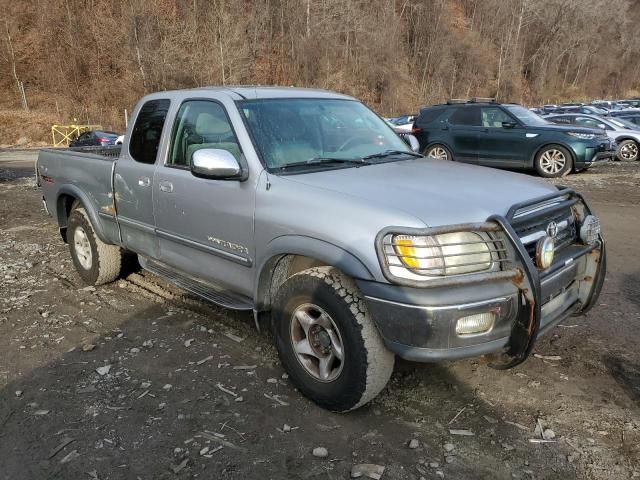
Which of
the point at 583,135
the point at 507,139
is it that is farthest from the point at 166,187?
the point at 583,135

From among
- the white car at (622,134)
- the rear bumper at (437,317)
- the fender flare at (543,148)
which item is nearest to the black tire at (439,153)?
the fender flare at (543,148)

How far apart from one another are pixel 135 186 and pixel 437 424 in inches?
118

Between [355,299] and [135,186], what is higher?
[135,186]

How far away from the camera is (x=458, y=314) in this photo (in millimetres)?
2545

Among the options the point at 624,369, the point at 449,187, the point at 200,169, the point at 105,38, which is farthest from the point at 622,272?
the point at 105,38

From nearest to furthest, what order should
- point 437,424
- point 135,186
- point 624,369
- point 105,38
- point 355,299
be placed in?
1. point 355,299
2. point 437,424
3. point 624,369
4. point 135,186
5. point 105,38

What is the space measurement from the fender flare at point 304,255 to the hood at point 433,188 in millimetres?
313

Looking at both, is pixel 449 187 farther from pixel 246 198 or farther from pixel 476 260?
pixel 246 198

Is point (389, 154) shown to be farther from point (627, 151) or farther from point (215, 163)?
point (627, 151)

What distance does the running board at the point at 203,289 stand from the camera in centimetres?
366

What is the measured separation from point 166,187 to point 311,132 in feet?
3.93

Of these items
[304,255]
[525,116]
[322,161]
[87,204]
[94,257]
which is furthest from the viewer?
[525,116]

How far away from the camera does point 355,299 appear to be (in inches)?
110

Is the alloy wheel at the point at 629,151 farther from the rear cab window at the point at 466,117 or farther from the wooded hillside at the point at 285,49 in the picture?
the wooded hillside at the point at 285,49
